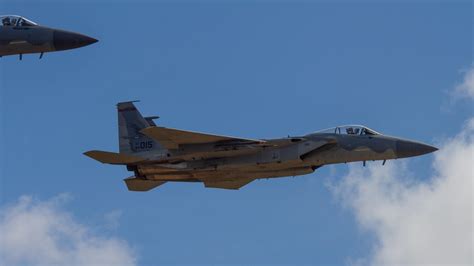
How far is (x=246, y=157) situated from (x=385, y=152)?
4.97 metres

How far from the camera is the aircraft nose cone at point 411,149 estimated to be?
3784 cm

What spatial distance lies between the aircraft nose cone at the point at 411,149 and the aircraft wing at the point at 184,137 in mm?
4974

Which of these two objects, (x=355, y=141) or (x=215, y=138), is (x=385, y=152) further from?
(x=215, y=138)

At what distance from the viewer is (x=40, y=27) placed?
36.0m

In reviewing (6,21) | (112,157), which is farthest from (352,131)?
(6,21)

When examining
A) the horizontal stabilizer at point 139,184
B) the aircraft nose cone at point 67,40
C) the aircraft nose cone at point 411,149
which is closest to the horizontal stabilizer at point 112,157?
the horizontal stabilizer at point 139,184

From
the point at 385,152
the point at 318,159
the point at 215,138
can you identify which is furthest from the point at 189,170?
the point at 385,152

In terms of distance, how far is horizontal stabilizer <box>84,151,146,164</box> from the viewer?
3788cm

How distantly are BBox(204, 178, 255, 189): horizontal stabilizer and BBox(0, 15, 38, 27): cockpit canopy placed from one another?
29.1ft

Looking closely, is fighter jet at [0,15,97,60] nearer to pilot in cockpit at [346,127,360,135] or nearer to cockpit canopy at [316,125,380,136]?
cockpit canopy at [316,125,380,136]

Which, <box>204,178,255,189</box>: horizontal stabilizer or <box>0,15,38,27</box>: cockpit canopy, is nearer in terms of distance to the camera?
<box>0,15,38,27</box>: cockpit canopy

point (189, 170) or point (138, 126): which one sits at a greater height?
point (138, 126)

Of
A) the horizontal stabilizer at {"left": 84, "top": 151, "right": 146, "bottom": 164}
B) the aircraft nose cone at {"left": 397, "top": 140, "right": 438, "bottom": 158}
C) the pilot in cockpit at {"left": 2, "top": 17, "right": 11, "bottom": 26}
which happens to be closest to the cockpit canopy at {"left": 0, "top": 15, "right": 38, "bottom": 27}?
the pilot in cockpit at {"left": 2, "top": 17, "right": 11, "bottom": 26}

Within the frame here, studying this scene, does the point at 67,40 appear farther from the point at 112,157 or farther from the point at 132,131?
the point at 132,131
